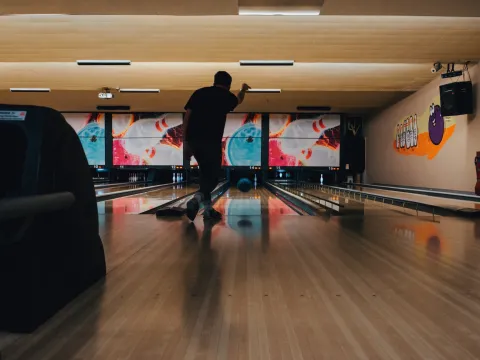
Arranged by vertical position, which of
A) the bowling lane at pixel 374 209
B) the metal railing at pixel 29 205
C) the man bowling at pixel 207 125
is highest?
the man bowling at pixel 207 125

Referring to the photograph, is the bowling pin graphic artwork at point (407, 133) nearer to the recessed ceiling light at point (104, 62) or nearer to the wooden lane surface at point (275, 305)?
the recessed ceiling light at point (104, 62)

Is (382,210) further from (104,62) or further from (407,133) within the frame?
(407,133)

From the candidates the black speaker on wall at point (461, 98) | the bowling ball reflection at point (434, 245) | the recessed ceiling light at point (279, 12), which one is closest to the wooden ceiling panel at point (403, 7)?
the recessed ceiling light at point (279, 12)

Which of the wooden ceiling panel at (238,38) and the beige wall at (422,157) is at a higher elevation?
the wooden ceiling panel at (238,38)

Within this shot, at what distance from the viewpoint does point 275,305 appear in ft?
3.66

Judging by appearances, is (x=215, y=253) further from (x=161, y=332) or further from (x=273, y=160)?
(x=273, y=160)

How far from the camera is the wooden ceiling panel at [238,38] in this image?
5199mm

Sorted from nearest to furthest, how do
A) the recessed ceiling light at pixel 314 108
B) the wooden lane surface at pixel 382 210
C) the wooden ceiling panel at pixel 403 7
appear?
1. the wooden lane surface at pixel 382 210
2. the wooden ceiling panel at pixel 403 7
3. the recessed ceiling light at pixel 314 108

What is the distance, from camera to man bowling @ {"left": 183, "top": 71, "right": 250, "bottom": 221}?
9.50 ft

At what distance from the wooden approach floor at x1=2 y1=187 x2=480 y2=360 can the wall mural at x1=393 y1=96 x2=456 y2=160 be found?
5.87 m

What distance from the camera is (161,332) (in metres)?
0.92

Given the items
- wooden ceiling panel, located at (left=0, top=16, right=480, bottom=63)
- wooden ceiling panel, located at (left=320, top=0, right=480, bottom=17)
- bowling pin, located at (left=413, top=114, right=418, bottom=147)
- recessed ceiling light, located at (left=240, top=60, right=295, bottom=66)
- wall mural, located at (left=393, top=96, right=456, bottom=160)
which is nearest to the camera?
wooden ceiling panel, located at (left=320, top=0, right=480, bottom=17)

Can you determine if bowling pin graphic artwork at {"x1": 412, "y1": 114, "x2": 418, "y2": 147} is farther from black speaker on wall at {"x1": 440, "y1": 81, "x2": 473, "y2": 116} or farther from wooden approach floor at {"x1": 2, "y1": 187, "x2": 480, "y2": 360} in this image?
wooden approach floor at {"x1": 2, "y1": 187, "x2": 480, "y2": 360}

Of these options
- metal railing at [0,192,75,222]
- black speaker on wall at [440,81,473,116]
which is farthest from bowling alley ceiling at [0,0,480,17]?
metal railing at [0,192,75,222]
